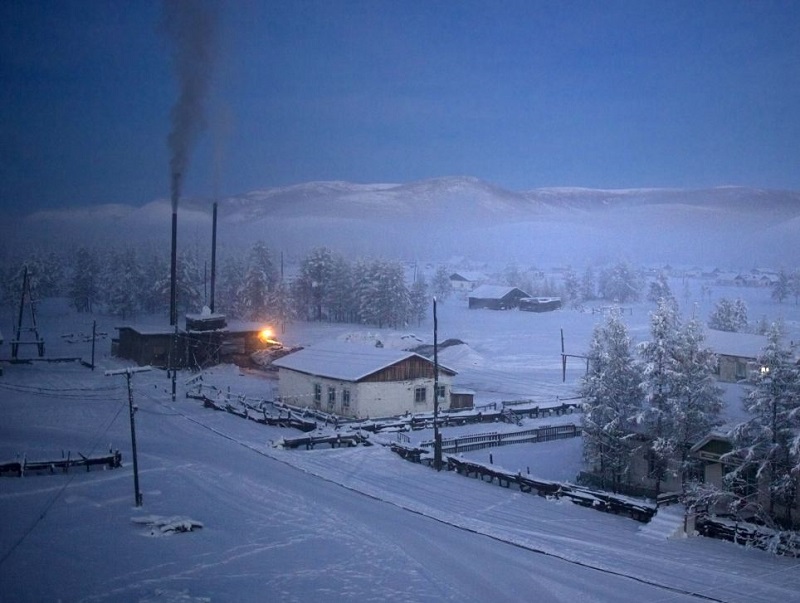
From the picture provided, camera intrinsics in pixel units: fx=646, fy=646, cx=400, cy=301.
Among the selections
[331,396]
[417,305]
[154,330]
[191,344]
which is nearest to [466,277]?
[417,305]

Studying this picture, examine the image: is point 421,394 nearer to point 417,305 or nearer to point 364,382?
point 364,382

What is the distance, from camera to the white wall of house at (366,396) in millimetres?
39750

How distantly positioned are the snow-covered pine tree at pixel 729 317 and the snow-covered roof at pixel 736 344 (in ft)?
72.7

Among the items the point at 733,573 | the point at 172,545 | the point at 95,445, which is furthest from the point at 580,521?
the point at 95,445

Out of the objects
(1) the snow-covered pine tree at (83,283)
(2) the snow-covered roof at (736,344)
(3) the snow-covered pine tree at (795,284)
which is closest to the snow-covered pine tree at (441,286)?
(3) the snow-covered pine tree at (795,284)

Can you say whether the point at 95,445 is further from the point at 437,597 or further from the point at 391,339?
the point at 391,339

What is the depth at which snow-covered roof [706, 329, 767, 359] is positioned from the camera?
47.4 meters

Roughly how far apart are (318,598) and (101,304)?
366 feet

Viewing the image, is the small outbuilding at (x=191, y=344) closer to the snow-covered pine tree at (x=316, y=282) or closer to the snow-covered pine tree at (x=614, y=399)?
the snow-covered pine tree at (x=316, y=282)

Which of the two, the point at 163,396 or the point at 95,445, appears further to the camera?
the point at 163,396

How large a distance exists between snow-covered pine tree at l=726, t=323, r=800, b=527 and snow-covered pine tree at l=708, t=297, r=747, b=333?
54806 mm

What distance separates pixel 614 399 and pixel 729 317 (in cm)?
5384

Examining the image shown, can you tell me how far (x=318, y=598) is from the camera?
14945 mm

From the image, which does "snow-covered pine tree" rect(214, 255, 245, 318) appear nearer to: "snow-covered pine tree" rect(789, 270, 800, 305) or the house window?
the house window
